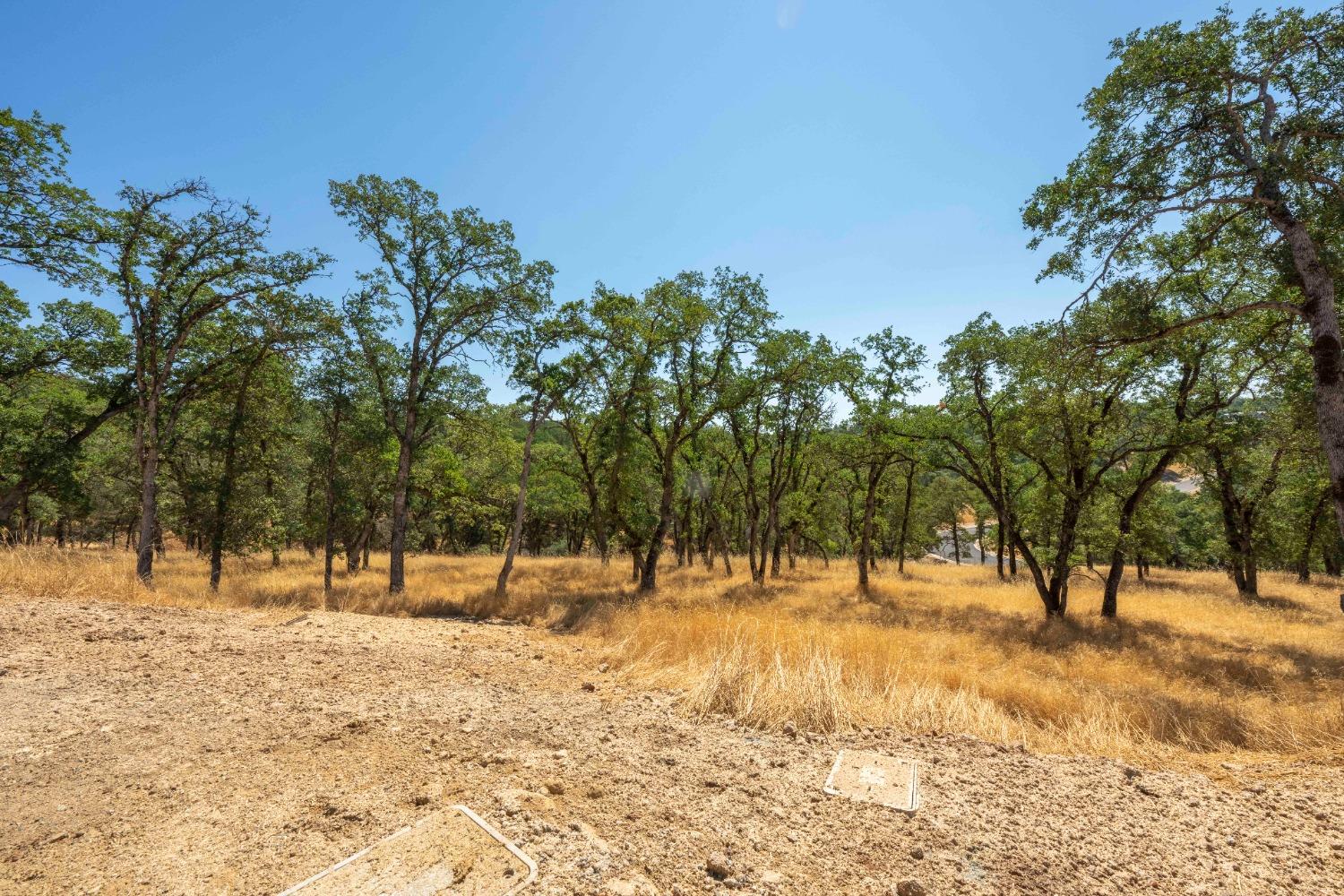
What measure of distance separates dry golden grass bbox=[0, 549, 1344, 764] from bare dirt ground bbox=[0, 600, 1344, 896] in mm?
588

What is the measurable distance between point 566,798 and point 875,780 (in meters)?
2.15

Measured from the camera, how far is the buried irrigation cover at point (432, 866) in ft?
7.43

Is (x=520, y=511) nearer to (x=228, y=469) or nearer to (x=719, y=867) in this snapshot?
(x=228, y=469)

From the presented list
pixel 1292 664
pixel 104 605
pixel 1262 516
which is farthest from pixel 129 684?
pixel 1262 516

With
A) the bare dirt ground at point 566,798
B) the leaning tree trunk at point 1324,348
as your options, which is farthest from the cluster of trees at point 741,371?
the bare dirt ground at point 566,798

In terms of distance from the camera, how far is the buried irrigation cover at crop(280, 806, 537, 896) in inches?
89.1

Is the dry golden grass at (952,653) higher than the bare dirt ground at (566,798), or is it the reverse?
the bare dirt ground at (566,798)

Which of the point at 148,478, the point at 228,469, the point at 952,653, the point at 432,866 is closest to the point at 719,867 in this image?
the point at 432,866

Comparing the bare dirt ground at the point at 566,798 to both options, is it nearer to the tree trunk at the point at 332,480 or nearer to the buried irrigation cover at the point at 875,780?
the buried irrigation cover at the point at 875,780

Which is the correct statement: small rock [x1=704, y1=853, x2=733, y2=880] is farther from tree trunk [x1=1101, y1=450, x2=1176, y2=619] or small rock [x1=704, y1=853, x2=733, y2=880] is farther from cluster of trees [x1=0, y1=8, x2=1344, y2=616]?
tree trunk [x1=1101, y1=450, x2=1176, y2=619]

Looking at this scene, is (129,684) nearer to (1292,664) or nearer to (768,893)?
(768,893)

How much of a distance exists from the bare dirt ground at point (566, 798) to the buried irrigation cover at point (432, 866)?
Result: 11cm

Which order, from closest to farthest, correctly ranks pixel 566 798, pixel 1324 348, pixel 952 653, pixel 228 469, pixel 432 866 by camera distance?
pixel 432 866 < pixel 566 798 < pixel 1324 348 < pixel 952 653 < pixel 228 469

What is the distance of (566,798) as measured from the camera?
3.13 meters
